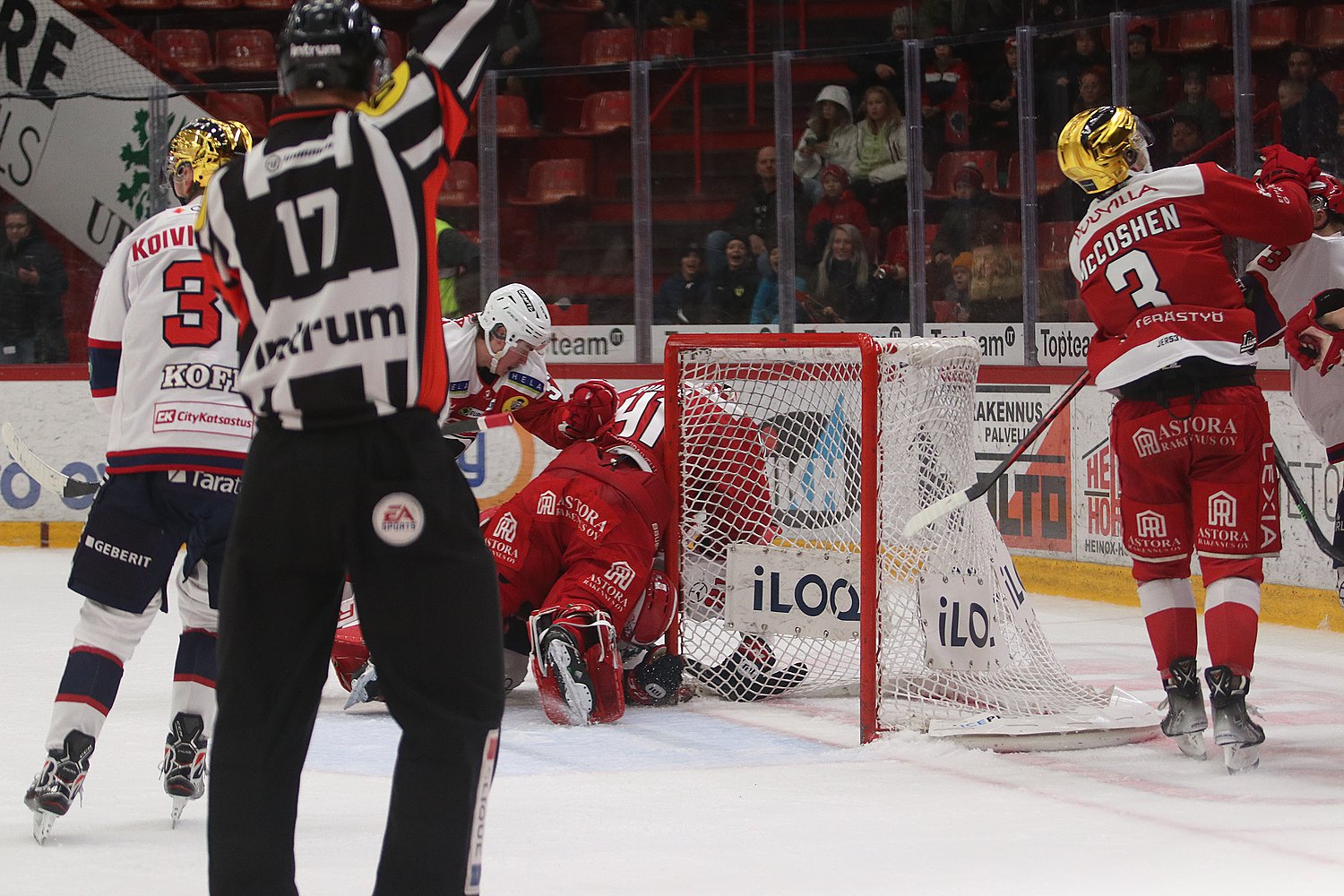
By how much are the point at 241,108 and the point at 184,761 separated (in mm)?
6027

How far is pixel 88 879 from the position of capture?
8.98 feet

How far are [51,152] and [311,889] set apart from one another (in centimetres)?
697

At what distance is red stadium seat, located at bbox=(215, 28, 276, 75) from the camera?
9898 mm

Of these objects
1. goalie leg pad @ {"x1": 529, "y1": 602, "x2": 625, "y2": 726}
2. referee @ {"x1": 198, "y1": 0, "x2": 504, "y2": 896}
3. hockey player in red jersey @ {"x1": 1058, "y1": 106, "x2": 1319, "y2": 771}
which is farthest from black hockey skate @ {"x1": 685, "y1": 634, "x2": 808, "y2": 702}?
referee @ {"x1": 198, "y1": 0, "x2": 504, "y2": 896}

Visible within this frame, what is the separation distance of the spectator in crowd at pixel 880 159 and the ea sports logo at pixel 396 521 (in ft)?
19.1

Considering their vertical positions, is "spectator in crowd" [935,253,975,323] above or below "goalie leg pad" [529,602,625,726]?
above

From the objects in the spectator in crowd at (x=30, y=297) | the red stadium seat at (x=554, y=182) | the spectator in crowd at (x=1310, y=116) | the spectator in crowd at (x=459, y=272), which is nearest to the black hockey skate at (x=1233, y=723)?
the spectator in crowd at (x=1310, y=116)

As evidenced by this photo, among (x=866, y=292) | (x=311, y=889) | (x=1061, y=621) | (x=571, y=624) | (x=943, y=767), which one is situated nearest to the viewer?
(x=311, y=889)

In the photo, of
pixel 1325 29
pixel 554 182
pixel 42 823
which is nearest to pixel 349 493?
pixel 42 823

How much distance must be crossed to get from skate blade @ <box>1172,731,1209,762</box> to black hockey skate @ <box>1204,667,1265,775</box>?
11 centimetres

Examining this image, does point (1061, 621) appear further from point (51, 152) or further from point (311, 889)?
point (51, 152)

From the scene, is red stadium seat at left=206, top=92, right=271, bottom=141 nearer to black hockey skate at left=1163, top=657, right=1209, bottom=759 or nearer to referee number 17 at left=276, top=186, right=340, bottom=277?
black hockey skate at left=1163, top=657, right=1209, bottom=759

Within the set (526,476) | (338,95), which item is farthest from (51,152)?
(338,95)

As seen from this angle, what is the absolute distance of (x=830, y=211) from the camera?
7664 millimetres
